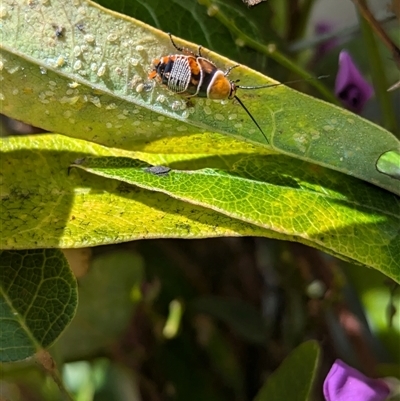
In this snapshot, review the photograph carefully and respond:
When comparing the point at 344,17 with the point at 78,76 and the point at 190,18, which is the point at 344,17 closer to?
the point at 190,18

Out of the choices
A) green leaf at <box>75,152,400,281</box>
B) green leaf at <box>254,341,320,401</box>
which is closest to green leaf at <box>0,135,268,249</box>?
green leaf at <box>75,152,400,281</box>

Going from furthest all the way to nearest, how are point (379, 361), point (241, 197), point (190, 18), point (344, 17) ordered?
point (344, 17)
point (379, 361)
point (190, 18)
point (241, 197)

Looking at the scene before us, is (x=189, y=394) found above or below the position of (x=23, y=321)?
below

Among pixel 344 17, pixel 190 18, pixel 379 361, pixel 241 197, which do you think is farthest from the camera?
pixel 344 17

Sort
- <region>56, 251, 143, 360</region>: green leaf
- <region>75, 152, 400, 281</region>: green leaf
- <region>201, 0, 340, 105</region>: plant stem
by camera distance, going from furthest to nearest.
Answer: <region>56, 251, 143, 360</region>: green leaf < <region>201, 0, 340, 105</region>: plant stem < <region>75, 152, 400, 281</region>: green leaf

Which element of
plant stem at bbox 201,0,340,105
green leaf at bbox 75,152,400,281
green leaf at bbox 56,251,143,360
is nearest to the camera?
green leaf at bbox 75,152,400,281

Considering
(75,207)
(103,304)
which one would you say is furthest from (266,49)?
(103,304)

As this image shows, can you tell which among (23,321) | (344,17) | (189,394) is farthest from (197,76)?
(344,17)

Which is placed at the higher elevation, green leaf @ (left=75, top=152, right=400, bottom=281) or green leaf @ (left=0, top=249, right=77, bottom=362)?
green leaf @ (left=75, top=152, right=400, bottom=281)

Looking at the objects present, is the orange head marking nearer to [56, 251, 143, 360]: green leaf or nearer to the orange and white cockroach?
the orange and white cockroach
